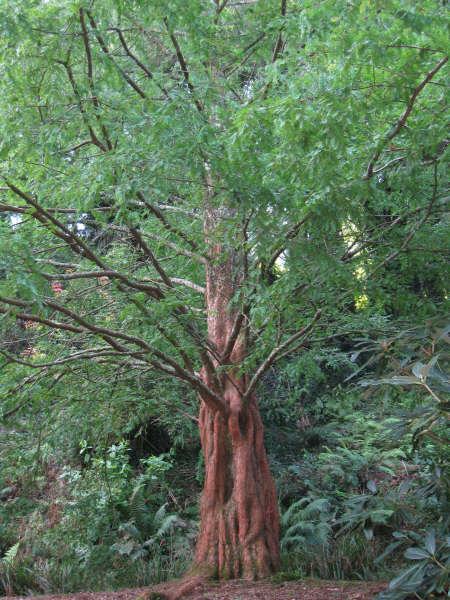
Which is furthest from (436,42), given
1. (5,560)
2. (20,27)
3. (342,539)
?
(5,560)

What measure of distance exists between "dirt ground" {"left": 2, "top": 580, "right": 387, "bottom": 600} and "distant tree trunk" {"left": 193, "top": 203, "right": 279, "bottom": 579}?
264mm

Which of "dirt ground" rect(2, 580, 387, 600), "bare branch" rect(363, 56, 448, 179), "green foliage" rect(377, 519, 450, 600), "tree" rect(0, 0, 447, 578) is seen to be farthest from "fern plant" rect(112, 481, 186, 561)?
"bare branch" rect(363, 56, 448, 179)

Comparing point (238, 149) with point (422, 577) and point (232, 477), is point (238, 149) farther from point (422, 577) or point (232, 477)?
point (232, 477)

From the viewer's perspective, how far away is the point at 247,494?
16.9 feet

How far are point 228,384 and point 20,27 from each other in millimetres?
3647

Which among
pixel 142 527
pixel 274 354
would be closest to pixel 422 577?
pixel 274 354

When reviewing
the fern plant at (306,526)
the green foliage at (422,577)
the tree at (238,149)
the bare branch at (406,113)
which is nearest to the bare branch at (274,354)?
the tree at (238,149)

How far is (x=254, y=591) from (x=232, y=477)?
3.79 feet

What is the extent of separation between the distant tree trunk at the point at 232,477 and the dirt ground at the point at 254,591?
264 mm

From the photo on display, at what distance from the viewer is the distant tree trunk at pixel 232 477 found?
5.00 meters

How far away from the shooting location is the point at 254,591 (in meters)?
4.42

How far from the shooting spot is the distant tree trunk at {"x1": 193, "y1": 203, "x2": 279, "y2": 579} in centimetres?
500

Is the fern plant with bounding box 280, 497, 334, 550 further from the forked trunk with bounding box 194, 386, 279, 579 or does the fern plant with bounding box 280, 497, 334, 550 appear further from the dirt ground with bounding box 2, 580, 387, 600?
the dirt ground with bounding box 2, 580, 387, 600

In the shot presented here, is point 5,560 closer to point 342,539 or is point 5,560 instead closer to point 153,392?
point 153,392
